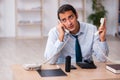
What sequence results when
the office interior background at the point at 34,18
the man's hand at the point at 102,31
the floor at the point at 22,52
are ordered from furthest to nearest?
the office interior background at the point at 34,18 → the floor at the point at 22,52 → the man's hand at the point at 102,31

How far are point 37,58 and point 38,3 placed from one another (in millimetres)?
2753

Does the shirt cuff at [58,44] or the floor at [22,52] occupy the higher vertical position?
the shirt cuff at [58,44]

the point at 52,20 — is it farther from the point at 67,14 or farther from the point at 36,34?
the point at 67,14

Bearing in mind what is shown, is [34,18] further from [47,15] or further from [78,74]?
[78,74]

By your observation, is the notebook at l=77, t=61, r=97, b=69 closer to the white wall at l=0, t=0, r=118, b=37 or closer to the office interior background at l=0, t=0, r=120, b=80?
the office interior background at l=0, t=0, r=120, b=80

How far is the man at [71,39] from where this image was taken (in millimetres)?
2652

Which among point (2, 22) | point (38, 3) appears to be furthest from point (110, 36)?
point (2, 22)

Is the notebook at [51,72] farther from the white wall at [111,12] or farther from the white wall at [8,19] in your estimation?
the white wall at [111,12]

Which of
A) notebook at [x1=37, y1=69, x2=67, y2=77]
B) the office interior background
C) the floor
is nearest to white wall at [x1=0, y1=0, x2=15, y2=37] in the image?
the office interior background

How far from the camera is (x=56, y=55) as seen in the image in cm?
269

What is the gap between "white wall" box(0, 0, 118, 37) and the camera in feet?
26.4

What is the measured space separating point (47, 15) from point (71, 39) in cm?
557

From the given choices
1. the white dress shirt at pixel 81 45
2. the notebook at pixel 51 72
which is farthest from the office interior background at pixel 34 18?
the notebook at pixel 51 72

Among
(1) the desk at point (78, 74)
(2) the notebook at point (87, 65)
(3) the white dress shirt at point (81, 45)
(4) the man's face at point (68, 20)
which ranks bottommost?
(1) the desk at point (78, 74)
